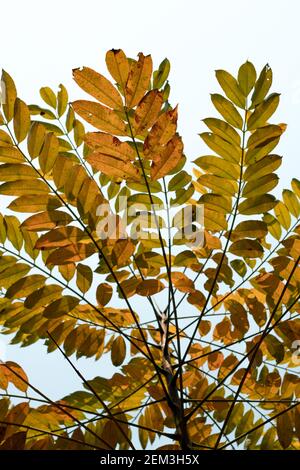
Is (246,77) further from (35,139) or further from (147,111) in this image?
(35,139)

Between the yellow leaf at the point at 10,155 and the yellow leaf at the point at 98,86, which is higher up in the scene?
the yellow leaf at the point at 98,86

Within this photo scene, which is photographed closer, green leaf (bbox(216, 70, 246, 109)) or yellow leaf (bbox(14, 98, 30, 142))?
yellow leaf (bbox(14, 98, 30, 142))

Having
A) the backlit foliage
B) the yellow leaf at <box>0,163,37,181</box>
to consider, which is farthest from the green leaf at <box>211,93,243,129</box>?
the yellow leaf at <box>0,163,37,181</box>

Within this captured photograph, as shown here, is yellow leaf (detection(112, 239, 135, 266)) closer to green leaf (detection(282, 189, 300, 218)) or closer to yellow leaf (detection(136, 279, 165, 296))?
yellow leaf (detection(136, 279, 165, 296))

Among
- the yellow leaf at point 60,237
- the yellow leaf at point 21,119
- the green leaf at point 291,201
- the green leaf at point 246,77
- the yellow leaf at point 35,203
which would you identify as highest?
the green leaf at point 246,77

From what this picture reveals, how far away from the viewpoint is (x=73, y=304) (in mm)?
1352

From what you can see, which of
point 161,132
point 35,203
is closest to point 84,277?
point 35,203

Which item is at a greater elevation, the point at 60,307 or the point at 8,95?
the point at 8,95

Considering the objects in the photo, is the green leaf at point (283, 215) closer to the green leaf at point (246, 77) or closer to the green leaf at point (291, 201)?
the green leaf at point (291, 201)

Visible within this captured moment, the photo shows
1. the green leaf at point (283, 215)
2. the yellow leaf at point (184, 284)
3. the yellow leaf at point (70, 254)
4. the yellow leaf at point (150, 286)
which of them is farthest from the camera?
the green leaf at point (283, 215)

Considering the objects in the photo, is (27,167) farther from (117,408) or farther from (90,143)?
(117,408)

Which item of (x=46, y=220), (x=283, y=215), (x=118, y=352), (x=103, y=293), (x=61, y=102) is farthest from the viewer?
(x=61, y=102)

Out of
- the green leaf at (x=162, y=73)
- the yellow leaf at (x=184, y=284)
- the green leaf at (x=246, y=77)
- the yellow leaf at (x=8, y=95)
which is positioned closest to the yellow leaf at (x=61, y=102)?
the green leaf at (x=162, y=73)

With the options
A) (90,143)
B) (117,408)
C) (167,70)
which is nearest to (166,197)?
(90,143)
